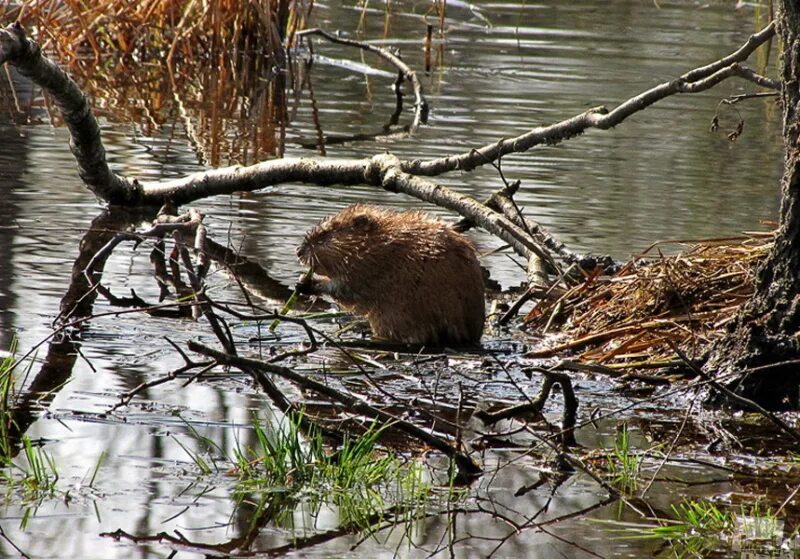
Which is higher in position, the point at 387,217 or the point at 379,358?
the point at 387,217

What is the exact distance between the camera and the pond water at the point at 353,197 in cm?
368

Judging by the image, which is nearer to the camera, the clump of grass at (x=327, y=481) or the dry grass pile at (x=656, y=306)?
the clump of grass at (x=327, y=481)

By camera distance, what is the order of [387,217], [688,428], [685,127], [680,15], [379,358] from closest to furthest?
[688,428], [379,358], [387,217], [685,127], [680,15]

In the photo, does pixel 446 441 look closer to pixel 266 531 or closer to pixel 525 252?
pixel 266 531

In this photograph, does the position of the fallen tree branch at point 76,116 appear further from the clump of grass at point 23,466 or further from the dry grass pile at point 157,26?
the dry grass pile at point 157,26

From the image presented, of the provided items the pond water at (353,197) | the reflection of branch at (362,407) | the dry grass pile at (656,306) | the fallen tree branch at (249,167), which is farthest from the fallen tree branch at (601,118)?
the reflection of branch at (362,407)

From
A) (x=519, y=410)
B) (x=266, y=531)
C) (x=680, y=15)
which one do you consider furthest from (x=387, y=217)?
(x=680, y=15)

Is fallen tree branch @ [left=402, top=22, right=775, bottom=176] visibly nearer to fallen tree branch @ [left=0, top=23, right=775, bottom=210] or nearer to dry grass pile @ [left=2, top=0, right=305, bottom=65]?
fallen tree branch @ [left=0, top=23, right=775, bottom=210]

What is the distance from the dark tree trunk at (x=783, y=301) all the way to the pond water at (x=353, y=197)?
0.36 m

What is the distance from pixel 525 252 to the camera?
6.63 meters

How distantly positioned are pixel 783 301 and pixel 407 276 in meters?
1.56

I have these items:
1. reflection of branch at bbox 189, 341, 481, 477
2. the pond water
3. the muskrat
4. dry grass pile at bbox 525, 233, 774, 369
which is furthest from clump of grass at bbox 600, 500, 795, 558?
the muskrat

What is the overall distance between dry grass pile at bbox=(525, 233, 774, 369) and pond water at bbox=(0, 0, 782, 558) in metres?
0.30

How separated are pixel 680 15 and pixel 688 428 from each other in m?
15.9
